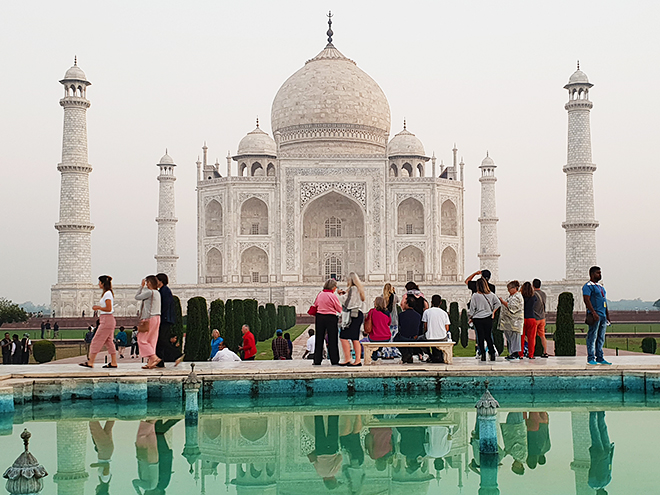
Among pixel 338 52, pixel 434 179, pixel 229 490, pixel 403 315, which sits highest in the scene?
pixel 338 52

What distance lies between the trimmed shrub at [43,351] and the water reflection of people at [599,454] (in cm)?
755

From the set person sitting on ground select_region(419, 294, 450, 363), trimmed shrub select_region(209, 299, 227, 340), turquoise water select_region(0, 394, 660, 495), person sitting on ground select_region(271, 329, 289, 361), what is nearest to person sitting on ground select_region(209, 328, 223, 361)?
trimmed shrub select_region(209, 299, 227, 340)

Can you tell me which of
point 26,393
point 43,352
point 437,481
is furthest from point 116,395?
point 43,352

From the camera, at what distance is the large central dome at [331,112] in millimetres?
30422

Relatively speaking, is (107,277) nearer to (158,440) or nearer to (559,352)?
(158,440)

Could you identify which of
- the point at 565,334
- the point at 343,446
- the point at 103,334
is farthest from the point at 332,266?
the point at 343,446

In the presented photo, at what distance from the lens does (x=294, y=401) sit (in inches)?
278

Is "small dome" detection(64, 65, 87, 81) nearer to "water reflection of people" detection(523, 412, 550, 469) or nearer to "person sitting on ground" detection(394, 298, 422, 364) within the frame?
"person sitting on ground" detection(394, 298, 422, 364)

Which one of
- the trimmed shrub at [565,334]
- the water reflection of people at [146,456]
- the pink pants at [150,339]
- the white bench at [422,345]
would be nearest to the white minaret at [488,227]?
the trimmed shrub at [565,334]

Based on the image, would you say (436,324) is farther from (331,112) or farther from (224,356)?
(331,112)

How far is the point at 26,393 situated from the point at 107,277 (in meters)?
1.43

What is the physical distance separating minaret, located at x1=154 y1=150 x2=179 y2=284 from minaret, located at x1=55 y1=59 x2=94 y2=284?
4.86 metres

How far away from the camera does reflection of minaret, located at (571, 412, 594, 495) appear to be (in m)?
4.47

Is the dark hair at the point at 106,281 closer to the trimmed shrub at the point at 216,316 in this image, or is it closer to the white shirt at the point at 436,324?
the trimmed shrub at the point at 216,316
